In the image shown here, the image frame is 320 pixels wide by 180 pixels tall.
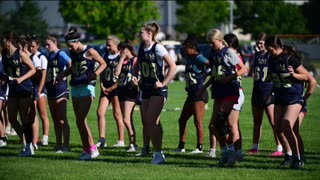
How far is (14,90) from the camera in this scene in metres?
15.5

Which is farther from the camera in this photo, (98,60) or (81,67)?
(81,67)

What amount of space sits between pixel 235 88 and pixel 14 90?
13.5 ft

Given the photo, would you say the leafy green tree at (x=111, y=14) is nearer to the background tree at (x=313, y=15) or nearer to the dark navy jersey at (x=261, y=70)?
the background tree at (x=313, y=15)

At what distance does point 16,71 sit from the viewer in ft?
50.5

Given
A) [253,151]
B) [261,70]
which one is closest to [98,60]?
[261,70]

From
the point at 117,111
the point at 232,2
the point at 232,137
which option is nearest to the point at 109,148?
the point at 117,111

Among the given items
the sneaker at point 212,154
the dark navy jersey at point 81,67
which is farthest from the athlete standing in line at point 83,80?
the sneaker at point 212,154

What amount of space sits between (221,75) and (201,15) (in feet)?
222

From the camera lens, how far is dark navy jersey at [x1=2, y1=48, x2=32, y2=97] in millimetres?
15336

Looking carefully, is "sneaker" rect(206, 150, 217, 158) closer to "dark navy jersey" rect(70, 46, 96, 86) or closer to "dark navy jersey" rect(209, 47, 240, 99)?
"dark navy jersey" rect(209, 47, 240, 99)

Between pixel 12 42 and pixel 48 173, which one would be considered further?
pixel 12 42

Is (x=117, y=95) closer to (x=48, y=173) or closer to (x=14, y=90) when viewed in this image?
(x=14, y=90)

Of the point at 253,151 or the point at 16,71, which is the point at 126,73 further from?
the point at 253,151

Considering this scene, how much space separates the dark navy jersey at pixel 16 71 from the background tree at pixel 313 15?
54.1 m
